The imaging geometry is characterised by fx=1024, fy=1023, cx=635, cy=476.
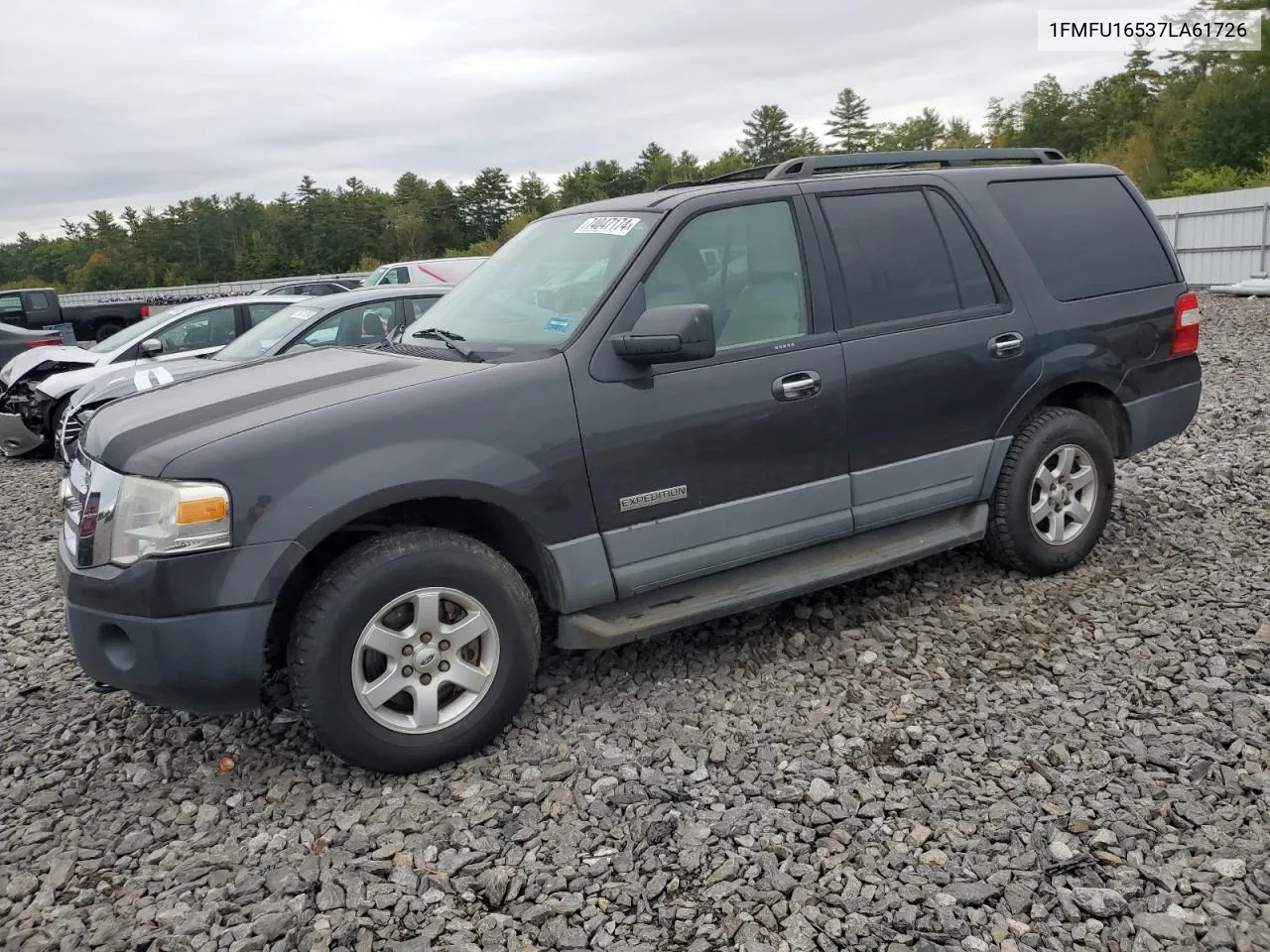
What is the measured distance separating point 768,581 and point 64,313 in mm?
22025

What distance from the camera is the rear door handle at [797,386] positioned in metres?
4.04

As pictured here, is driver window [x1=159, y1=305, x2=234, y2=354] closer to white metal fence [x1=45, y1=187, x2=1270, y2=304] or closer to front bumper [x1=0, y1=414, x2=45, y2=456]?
front bumper [x1=0, y1=414, x2=45, y2=456]

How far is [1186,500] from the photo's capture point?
6.04 metres

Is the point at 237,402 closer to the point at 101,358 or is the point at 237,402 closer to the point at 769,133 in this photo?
the point at 101,358

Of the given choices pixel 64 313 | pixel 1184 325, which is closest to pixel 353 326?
pixel 1184 325

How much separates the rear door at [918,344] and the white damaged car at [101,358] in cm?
696

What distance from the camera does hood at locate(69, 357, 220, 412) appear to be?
8.31m

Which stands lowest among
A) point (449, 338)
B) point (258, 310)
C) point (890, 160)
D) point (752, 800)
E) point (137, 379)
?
point (752, 800)

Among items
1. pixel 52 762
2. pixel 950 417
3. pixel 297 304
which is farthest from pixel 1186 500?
pixel 297 304

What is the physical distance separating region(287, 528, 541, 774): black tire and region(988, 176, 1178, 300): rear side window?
304 centimetres

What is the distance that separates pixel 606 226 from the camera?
427cm

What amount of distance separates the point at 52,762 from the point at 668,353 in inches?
108

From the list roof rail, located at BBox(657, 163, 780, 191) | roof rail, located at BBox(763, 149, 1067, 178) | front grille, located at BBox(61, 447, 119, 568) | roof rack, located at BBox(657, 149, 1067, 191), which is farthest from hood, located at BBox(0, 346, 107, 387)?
roof rail, located at BBox(763, 149, 1067, 178)

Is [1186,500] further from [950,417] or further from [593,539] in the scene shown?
[593,539]
